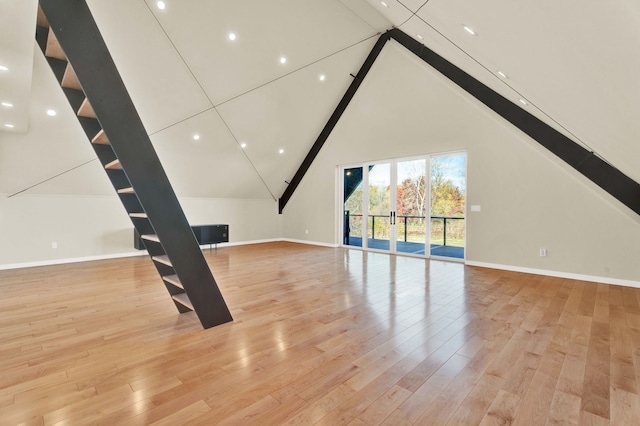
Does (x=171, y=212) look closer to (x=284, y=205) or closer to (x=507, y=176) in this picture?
(x=507, y=176)

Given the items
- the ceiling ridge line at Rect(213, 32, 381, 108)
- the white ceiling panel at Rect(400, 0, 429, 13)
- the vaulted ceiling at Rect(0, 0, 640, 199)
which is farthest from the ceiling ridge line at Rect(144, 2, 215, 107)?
the white ceiling panel at Rect(400, 0, 429, 13)

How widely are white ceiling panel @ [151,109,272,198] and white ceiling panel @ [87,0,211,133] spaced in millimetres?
314

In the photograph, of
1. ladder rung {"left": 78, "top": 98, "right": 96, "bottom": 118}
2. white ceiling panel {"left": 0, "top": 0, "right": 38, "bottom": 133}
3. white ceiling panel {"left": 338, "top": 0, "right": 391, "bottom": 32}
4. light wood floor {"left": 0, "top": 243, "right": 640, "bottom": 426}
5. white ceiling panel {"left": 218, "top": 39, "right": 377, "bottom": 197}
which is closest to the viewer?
light wood floor {"left": 0, "top": 243, "right": 640, "bottom": 426}

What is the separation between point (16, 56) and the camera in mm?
2766

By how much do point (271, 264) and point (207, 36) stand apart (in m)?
4.07

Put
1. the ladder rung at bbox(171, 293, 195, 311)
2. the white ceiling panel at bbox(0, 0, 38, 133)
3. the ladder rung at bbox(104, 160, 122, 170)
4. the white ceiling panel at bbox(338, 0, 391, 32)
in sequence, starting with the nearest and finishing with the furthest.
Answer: the white ceiling panel at bbox(0, 0, 38, 133) < the ladder rung at bbox(104, 160, 122, 170) < the ladder rung at bbox(171, 293, 195, 311) < the white ceiling panel at bbox(338, 0, 391, 32)

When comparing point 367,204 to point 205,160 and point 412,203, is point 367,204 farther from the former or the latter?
point 205,160

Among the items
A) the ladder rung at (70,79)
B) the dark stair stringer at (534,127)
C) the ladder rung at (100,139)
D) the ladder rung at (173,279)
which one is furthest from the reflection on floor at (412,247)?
the ladder rung at (70,79)

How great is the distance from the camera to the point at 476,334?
2.71m

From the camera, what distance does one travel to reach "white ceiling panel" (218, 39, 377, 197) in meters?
6.11

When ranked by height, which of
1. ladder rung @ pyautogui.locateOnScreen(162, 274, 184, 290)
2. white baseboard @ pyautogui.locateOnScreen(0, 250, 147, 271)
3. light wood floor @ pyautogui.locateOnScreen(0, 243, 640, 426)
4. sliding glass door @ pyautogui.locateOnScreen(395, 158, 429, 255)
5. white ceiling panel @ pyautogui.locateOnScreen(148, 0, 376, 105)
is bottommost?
light wood floor @ pyautogui.locateOnScreen(0, 243, 640, 426)

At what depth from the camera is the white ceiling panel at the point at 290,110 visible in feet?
20.0

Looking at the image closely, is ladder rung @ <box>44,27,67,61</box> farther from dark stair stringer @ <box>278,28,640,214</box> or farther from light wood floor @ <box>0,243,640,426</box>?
dark stair stringer @ <box>278,28,640,214</box>

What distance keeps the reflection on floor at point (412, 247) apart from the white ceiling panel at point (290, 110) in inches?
116
